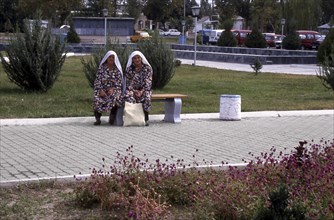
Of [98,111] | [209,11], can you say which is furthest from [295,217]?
[209,11]

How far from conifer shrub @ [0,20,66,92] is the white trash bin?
5.10 m

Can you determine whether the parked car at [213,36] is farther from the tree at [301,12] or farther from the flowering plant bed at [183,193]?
the flowering plant bed at [183,193]

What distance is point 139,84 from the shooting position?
1166 cm

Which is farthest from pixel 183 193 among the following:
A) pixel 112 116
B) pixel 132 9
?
pixel 132 9

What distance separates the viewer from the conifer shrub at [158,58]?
1705 cm

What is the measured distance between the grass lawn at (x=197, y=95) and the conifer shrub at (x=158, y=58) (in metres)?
0.42

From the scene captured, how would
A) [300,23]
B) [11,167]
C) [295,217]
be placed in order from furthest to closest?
1. [300,23]
2. [11,167]
3. [295,217]

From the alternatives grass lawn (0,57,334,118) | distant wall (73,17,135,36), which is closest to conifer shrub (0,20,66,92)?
grass lawn (0,57,334,118)

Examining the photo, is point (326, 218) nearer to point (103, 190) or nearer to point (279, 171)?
point (279, 171)

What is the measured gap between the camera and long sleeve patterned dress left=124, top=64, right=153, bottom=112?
11570 mm

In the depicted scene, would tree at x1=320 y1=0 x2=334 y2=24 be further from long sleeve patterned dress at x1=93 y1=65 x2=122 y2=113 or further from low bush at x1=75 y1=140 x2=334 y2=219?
low bush at x1=75 y1=140 x2=334 y2=219

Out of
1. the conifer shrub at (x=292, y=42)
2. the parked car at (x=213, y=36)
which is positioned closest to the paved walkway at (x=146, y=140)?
the conifer shrub at (x=292, y=42)

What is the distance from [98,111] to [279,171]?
18.2 ft

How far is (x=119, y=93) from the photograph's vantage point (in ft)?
38.0
